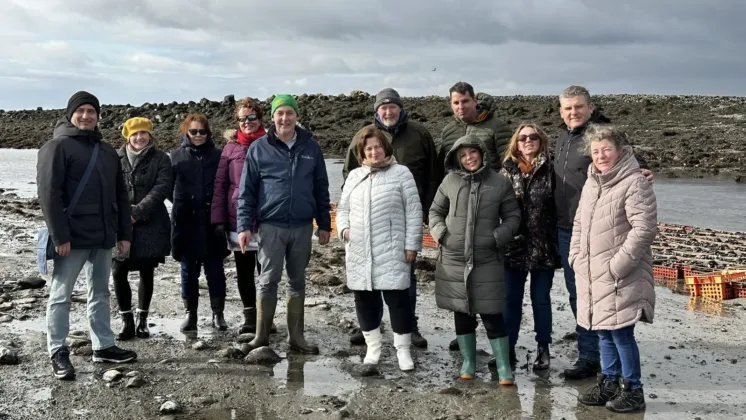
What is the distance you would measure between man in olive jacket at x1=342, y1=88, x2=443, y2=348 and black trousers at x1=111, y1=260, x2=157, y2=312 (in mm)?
1925

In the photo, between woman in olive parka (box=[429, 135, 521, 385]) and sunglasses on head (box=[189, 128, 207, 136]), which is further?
sunglasses on head (box=[189, 128, 207, 136])

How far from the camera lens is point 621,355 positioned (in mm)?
5125

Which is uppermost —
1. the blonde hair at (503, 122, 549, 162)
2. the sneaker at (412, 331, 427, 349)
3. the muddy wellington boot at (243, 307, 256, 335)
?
the blonde hair at (503, 122, 549, 162)

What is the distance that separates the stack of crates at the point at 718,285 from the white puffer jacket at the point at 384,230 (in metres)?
4.24

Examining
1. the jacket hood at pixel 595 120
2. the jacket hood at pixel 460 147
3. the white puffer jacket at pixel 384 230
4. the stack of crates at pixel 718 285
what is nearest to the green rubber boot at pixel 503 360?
the white puffer jacket at pixel 384 230

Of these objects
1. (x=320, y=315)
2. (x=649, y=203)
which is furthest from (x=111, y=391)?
(x=649, y=203)

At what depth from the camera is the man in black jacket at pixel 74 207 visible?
557 centimetres

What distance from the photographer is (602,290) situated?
16.6 ft

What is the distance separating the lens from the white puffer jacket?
584 cm

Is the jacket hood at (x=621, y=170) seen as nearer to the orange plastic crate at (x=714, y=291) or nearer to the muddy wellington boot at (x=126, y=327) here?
the orange plastic crate at (x=714, y=291)

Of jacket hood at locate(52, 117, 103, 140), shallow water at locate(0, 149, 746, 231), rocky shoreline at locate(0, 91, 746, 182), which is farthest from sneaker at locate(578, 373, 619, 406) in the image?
rocky shoreline at locate(0, 91, 746, 182)

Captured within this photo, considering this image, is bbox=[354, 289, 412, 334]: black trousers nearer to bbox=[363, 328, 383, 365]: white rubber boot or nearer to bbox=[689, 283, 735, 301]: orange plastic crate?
bbox=[363, 328, 383, 365]: white rubber boot

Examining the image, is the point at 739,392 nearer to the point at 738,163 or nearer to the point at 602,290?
the point at 602,290

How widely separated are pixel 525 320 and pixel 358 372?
232cm
